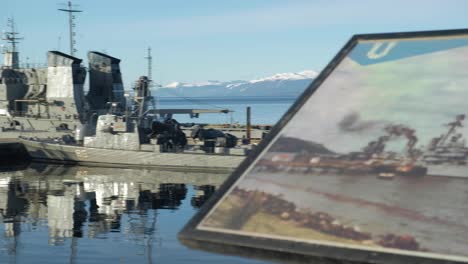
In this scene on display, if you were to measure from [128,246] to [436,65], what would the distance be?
40.8 ft

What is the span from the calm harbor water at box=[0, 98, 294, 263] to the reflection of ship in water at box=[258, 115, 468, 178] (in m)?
9.21

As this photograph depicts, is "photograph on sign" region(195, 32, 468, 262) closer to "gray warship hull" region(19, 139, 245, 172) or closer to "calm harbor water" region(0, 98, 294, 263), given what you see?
"calm harbor water" region(0, 98, 294, 263)

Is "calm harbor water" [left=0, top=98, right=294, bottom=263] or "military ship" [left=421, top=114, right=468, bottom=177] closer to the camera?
"military ship" [left=421, top=114, right=468, bottom=177]

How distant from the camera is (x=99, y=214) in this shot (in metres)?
22.8

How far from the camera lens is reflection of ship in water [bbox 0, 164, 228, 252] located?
20.0 m

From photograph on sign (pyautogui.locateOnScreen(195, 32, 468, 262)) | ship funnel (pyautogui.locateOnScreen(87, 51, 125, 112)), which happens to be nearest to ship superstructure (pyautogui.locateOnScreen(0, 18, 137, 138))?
ship funnel (pyautogui.locateOnScreen(87, 51, 125, 112))

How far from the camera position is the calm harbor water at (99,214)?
1588cm

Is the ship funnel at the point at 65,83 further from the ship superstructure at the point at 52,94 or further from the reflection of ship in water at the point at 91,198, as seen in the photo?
the reflection of ship in water at the point at 91,198

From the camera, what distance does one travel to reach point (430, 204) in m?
5.21

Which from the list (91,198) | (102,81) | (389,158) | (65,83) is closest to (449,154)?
(389,158)

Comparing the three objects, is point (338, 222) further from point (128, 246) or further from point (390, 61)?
point (128, 246)

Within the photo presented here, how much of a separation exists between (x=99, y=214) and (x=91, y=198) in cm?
464

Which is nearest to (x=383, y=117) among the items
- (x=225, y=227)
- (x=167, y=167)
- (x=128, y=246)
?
(x=225, y=227)

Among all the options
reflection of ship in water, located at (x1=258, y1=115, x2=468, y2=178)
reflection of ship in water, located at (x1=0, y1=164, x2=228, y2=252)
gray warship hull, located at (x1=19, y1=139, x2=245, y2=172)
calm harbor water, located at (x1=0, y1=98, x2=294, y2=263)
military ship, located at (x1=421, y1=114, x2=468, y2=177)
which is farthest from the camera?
gray warship hull, located at (x1=19, y1=139, x2=245, y2=172)
